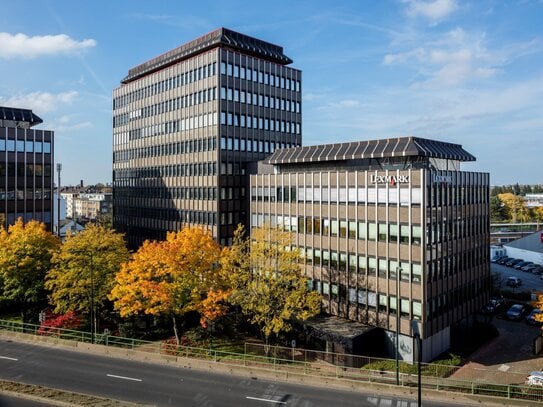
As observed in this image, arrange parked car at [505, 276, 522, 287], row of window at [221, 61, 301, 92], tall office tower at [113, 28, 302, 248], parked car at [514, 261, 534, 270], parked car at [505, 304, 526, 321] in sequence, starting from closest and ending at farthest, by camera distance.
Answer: parked car at [505, 304, 526, 321] < tall office tower at [113, 28, 302, 248] < row of window at [221, 61, 301, 92] < parked car at [505, 276, 522, 287] < parked car at [514, 261, 534, 270]

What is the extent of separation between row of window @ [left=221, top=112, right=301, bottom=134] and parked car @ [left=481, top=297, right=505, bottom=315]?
134ft

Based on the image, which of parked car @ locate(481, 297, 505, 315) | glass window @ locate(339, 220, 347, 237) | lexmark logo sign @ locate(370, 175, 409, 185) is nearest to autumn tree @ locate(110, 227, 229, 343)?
glass window @ locate(339, 220, 347, 237)

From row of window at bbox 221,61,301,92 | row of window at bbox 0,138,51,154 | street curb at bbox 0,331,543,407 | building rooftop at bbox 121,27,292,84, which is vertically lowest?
street curb at bbox 0,331,543,407

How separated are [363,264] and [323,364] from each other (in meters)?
10.8

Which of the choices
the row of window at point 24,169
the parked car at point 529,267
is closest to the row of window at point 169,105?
the row of window at point 24,169

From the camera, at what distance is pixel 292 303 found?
41.3 meters

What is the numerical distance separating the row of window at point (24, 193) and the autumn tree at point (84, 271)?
30.2 m

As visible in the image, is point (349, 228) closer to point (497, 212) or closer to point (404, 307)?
point (404, 307)

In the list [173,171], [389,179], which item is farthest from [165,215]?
[389,179]

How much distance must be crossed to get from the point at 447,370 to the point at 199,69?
54914 mm

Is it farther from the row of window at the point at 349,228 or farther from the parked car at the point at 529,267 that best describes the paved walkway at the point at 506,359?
the parked car at the point at 529,267

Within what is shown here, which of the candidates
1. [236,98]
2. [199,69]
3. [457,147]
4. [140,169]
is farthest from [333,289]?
[140,169]

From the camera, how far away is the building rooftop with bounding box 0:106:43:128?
7812cm

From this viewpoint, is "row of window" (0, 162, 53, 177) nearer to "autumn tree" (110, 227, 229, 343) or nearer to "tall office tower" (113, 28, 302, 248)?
"tall office tower" (113, 28, 302, 248)
